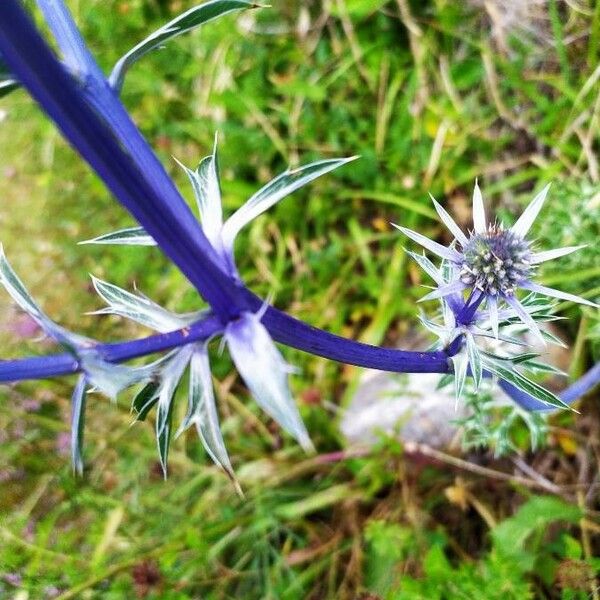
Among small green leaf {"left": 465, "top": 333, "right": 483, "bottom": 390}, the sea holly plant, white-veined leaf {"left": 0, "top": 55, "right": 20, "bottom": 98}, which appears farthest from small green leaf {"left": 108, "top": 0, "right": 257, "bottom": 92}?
small green leaf {"left": 465, "top": 333, "right": 483, "bottom": 390}

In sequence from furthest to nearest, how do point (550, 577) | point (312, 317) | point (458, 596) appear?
Answer: point (312, 317) < point (550, 577) < point (458, 596)

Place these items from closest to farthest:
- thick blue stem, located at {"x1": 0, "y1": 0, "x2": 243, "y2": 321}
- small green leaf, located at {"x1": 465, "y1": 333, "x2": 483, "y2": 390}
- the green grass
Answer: thick blue stem, located at {"x1": 0, "y1": 0, "x2": 243, "y2": 321}
small green leaf, located at {"x1": 465, "y1": 333, "x2": 483, "y2": 390}
the green grass

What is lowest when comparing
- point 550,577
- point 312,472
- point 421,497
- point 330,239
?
point 550,577

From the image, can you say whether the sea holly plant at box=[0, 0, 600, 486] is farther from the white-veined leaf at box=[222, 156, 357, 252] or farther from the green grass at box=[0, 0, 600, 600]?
the green grass at box=[0, 0, 600, 600]

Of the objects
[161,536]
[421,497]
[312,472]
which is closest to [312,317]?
[312,472]

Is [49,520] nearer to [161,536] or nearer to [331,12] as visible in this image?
[161,536]

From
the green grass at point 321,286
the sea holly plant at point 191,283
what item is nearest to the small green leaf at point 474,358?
the sea holly plant at point 191,283
